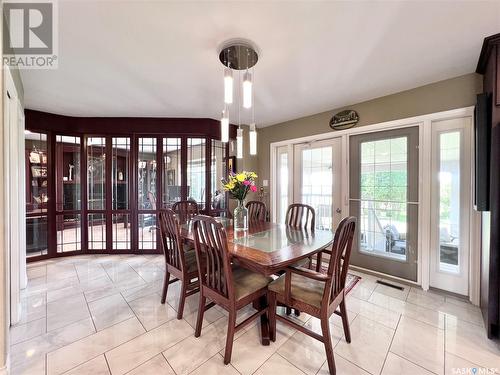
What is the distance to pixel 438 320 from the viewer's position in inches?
79.7

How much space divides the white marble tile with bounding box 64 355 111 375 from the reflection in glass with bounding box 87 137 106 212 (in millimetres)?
2882

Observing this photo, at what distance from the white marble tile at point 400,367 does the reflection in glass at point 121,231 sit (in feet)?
12.9

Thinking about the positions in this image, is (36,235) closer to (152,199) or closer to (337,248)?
(152,199)

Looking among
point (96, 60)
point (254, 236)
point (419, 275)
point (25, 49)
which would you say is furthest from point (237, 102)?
point (419, 275)

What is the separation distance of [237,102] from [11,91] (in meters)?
2.28

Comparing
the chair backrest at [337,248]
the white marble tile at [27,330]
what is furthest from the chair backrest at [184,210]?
the chair backrest at [337,248]

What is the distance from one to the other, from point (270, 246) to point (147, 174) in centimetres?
297

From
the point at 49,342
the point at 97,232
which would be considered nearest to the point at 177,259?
the point at 49,342

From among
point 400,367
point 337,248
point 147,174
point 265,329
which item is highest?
point 147,174

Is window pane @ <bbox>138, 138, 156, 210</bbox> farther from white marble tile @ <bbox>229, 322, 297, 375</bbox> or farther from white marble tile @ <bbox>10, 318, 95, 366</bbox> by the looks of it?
white marble tile @ <bbox>229, 322, 297, 375</bbox>

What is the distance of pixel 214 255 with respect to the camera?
1.68m

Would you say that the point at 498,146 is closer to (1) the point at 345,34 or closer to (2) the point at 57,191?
(1) the point at 345,34

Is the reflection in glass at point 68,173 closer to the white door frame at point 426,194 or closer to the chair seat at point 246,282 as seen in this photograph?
the chair seat at point 246,282

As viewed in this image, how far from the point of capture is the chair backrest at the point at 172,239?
2025 millimetres
